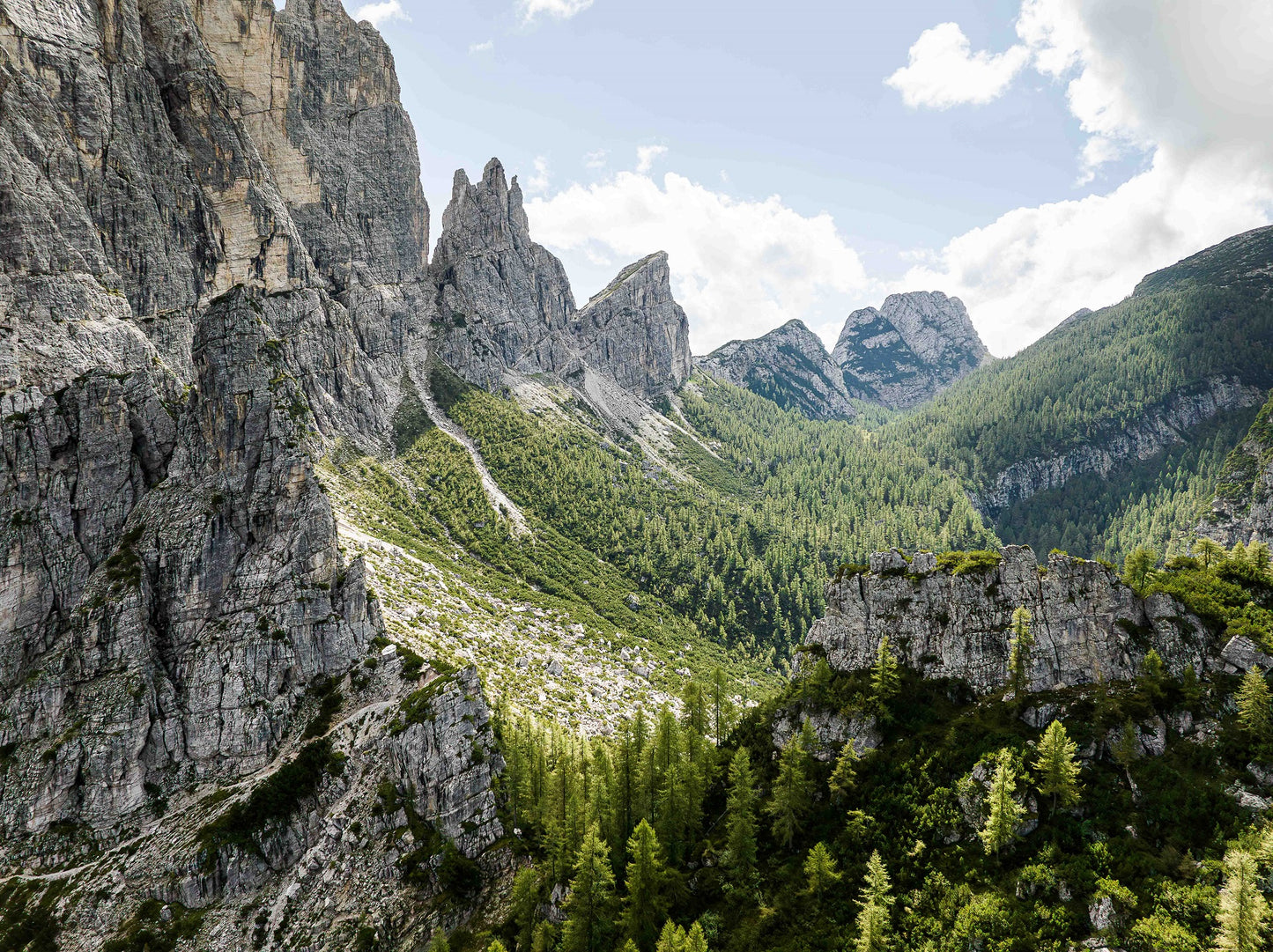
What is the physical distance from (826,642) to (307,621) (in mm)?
71281

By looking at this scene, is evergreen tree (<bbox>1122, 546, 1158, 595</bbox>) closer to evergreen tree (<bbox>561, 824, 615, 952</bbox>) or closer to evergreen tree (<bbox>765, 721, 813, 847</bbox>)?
evergreen tree (<bbox>765, 721, 813, 847</bbox>)

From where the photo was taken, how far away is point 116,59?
141 metres

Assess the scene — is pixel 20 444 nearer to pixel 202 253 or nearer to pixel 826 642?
pixel 202 253

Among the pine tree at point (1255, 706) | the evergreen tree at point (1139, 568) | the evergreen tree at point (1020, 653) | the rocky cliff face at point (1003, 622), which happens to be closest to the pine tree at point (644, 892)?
the rocky cliff face at point (1003, 622)

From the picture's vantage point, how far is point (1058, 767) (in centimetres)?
4956

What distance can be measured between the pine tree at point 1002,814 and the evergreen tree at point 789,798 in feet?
52.2

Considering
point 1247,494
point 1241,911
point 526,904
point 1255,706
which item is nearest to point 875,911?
point 1241,911

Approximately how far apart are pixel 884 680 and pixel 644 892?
104ft

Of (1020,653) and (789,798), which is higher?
(1020,653)

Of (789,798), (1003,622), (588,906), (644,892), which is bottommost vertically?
(588,906)

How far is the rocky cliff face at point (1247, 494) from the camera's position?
6398 inches

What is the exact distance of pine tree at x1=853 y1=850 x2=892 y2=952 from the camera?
44875 millimetres

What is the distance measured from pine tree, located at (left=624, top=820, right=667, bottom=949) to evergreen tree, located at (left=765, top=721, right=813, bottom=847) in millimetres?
12416

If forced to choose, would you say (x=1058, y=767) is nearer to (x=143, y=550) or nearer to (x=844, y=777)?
(x=844, y=777)
